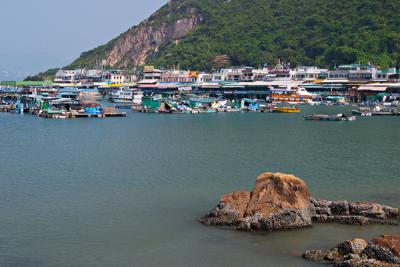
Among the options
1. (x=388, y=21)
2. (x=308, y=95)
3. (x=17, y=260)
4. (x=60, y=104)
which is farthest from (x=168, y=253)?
(x=388, y=21)

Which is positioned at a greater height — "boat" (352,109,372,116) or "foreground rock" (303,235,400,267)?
"boat" (352,109,372,116)

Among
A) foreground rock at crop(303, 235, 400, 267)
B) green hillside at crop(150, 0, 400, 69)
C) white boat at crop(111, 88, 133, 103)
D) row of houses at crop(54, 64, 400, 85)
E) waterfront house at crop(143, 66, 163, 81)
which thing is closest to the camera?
foreground rock at crop(303, 235, 400, 267)

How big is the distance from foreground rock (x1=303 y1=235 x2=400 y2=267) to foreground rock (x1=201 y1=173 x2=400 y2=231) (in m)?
1.92

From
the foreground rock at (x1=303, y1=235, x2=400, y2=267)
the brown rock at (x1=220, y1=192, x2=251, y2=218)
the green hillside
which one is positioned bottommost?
the foreground rock at (x1=303, y1=235, x2=400, y2=267)

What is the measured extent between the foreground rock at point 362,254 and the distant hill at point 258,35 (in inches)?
3243

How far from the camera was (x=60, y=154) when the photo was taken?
29.8 m

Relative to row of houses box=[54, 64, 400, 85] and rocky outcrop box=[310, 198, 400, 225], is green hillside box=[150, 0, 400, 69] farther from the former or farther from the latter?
rocky outcrop box=[310, 198, 400, 225]

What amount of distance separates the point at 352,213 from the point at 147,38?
129624 millimetres

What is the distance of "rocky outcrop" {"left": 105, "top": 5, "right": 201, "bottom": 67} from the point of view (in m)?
141

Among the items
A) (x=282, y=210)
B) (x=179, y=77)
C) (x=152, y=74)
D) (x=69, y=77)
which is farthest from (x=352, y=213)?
(x=69, y=77)

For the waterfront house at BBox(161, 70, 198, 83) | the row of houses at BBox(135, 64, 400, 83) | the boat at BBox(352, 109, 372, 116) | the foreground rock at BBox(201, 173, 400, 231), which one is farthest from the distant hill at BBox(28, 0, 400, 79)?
the foreground rock at BBox(201, 173, 400, 231)

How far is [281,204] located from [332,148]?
52.8 ft

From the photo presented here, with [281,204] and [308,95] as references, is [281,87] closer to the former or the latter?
[308,95]

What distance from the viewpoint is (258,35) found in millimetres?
118250
